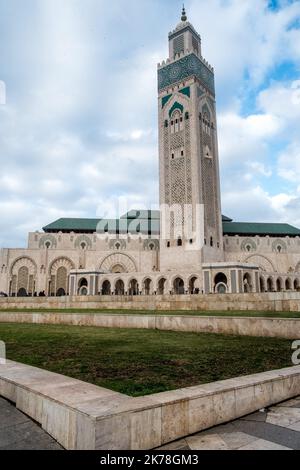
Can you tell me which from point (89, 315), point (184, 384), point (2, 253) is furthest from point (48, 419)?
point (2, 253)

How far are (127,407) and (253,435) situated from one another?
1.05m

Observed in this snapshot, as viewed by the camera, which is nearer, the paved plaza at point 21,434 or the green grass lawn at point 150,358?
the paved plaza at point 21,434

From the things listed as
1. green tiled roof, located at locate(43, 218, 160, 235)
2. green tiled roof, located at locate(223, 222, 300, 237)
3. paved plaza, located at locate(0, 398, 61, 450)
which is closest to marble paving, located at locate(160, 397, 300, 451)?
paved plaza, located at locate(0, 398, 61, 450)

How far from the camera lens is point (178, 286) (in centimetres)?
4181

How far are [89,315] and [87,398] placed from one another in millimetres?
8910

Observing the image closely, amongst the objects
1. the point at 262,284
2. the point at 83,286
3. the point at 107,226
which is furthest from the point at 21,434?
the point at 107,226

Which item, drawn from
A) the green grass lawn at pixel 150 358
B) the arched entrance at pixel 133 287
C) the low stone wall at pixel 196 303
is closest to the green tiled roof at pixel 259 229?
the arched entrance at pixel 133 287

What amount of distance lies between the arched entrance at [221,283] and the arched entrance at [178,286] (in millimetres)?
4423

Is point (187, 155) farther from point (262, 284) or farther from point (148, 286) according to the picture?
point (262, 284)

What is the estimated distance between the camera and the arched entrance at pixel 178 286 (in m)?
40.5

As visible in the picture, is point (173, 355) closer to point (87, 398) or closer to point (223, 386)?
point (223, 386)

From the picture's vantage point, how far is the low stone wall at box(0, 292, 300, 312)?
448 inches

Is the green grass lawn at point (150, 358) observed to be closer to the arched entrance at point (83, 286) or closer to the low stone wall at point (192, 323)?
the low stone wall at point (192, 323)
